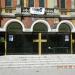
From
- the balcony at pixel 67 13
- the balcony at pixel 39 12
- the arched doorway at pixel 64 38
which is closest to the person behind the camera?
the balcony at pixel 39 12

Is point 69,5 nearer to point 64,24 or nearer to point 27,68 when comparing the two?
point 64,24

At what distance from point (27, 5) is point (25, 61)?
846 cm

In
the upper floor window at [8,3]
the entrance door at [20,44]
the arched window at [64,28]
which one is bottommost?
the entrance door at [20,44]

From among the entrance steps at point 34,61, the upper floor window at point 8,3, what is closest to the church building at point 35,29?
the upper floor window at point 8,3

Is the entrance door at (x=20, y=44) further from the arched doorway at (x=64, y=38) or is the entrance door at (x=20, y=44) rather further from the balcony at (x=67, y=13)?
the balcony at (x=67, y=13)

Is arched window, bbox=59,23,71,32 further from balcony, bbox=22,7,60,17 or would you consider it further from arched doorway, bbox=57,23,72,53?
balcony, bbox=22,7,60,17

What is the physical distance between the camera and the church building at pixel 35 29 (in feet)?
114

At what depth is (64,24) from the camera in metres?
35.7

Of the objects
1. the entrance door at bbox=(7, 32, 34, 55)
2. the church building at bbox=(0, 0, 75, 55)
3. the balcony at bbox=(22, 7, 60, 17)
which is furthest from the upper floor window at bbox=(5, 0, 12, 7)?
the entrance door at bbox=(7, 32, 34, 55)

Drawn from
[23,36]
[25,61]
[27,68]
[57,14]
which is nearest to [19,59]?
[25,61]

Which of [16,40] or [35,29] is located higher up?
[35,29]

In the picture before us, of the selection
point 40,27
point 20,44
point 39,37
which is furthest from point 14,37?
point 40,27

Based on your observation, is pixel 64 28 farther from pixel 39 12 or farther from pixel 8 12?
pixel 8 12

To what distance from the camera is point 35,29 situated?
35188mm
